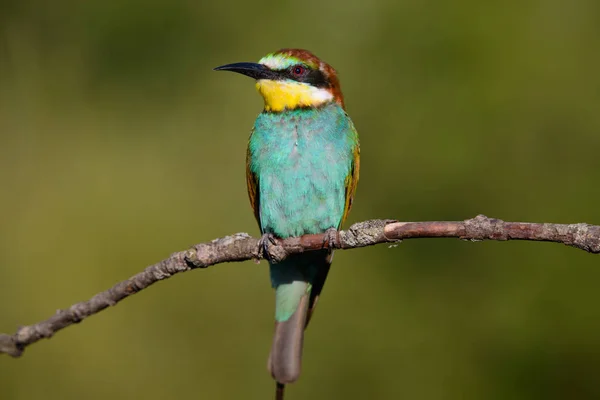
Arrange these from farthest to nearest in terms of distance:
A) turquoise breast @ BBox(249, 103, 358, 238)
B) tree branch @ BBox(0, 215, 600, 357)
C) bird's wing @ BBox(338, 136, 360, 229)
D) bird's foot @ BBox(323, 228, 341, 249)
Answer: bird's wing @ BBox(338, 136, 360, 229)
turquoise breast @ BBox(249, 103, 358, 238)
bird's foot @ BBox(323, 228, 341, 249)
tree branch @ BBox(0, 215, 600, 357)

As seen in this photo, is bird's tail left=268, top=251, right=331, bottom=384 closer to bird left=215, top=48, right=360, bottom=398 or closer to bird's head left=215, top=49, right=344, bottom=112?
Result: bird left=215, top=48, right=360, bottom=398

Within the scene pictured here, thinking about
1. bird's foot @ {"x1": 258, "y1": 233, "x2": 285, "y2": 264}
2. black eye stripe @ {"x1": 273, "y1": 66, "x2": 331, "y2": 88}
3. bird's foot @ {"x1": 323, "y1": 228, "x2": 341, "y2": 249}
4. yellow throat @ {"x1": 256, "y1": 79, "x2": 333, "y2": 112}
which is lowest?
bird's foot @ {"x1": 258, "y1": 233, "x2": 285, "y2": 264}

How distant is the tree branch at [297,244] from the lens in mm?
1872

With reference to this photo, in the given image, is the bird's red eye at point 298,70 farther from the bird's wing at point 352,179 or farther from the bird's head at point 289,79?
the bird's wing at point 352,179

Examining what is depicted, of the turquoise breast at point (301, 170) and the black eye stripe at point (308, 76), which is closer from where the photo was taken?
the turquoise breast at point (301, 170)

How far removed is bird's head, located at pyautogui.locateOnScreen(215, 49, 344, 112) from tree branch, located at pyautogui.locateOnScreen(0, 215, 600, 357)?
2.71 ft

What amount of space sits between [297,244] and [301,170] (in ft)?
1.80

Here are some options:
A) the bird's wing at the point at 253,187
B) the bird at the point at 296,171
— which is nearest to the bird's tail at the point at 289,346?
the bird at the point at 296,171

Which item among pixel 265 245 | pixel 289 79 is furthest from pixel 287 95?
pixel 265 245

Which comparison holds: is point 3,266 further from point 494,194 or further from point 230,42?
point 494,194

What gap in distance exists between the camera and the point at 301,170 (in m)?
3.07

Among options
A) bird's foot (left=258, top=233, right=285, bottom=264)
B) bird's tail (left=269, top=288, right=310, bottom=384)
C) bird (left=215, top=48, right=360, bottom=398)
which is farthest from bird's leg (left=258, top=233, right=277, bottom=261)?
bird's tail (left=269, top=288, right=310, bottom=384)

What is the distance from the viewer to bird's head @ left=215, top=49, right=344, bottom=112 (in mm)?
3225

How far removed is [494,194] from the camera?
3.57m
